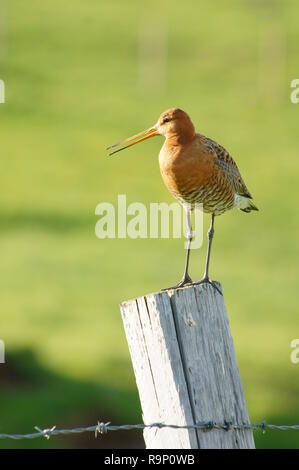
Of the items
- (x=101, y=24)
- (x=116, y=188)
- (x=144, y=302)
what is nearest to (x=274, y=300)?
(x=116, y=188)

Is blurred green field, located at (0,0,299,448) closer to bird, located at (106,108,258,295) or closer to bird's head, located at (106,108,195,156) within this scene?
bird, located at (106,108,258,295)

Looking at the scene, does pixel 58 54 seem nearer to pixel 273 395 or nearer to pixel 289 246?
pixel 289 246

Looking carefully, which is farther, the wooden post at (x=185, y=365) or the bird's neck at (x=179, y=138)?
the bird's neck at (x=179, y=138)

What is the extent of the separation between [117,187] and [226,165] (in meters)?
33.8

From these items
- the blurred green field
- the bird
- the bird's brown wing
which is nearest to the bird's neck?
the bird

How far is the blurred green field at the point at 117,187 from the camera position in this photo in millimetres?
22359

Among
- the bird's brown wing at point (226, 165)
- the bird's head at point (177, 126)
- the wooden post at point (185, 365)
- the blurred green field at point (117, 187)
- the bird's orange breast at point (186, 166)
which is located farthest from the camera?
the blurred green field at point (117, 187)

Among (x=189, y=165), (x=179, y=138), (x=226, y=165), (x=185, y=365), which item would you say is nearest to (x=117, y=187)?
(x=226, y=165)

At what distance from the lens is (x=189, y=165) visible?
8.87 m

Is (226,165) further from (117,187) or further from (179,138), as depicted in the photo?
(117,187)

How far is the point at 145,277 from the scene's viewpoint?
31.9 meters

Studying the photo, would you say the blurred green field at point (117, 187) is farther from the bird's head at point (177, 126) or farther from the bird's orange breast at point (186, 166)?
the bird's head at point (177, 126)

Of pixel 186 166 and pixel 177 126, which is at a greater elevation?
pixel 177 126

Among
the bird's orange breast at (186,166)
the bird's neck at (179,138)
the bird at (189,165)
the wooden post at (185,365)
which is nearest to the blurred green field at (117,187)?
the bird at (189,165)
